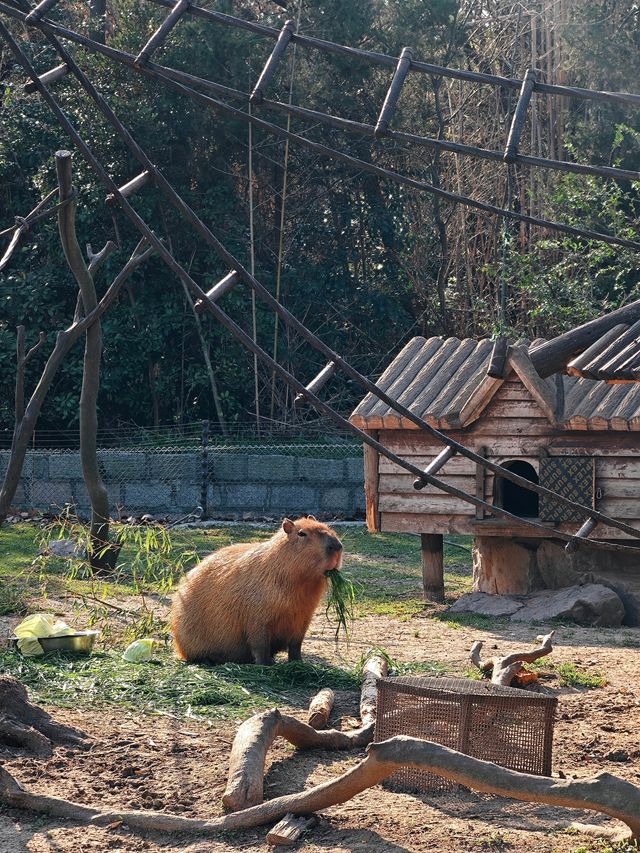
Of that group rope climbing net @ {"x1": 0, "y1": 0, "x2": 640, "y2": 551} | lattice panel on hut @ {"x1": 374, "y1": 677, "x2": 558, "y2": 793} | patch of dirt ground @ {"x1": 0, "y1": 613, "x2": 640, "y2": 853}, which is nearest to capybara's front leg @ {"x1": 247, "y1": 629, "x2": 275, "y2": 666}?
patch of dirt ground @ {"x1": 0, "y1": 613, "x2": 640, "y2": 853}

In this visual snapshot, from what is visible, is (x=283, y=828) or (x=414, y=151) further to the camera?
(x=414, y=151)

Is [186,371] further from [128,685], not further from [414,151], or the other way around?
[128,685]

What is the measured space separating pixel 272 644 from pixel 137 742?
1836mm

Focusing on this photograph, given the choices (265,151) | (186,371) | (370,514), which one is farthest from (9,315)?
(370,514)

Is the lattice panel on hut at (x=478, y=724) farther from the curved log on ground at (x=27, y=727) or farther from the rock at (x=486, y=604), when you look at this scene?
the rock at (x=486, y=604)

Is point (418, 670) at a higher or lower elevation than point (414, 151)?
lower

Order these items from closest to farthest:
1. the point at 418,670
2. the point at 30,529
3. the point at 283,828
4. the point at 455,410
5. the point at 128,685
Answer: the point at 283,828
the point at 128,685
the point at 418,670
the point at 455,410
the point at 30,529

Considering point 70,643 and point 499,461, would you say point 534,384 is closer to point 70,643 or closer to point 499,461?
point 499,461

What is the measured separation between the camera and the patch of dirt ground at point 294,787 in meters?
4.04

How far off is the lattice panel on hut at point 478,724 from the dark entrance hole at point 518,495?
513 centimetres

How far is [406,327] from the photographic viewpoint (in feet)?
63.8

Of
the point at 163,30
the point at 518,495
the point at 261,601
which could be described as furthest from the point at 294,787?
the point at 518,495

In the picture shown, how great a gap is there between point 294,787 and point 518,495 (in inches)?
286

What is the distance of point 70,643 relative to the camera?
7.04 metres
